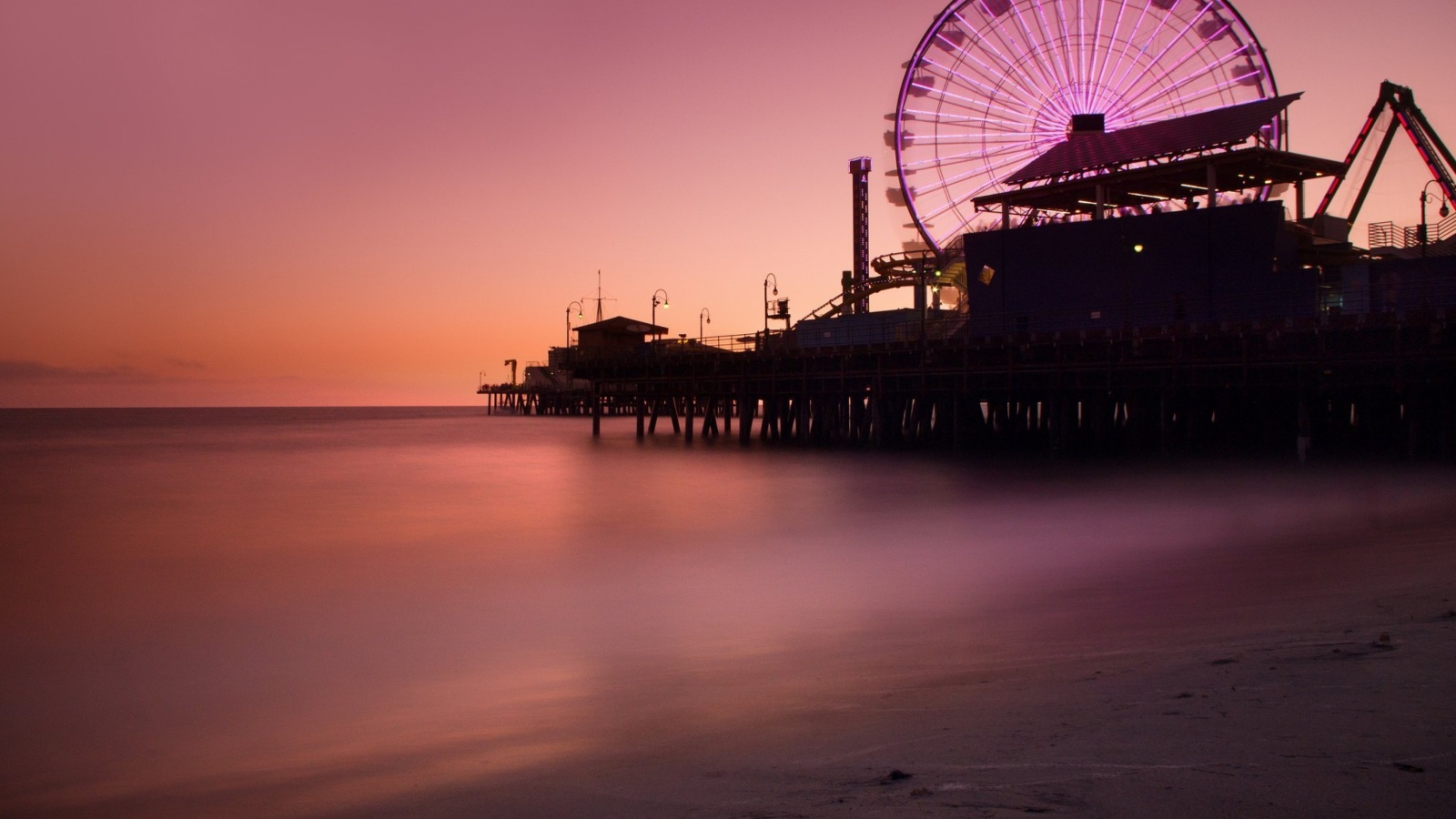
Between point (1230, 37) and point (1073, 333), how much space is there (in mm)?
17635

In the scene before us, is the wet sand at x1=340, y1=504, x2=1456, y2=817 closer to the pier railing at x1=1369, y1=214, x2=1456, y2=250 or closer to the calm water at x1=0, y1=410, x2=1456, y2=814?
the calm water at x1=0, y1=410, x2=1456, y2=814

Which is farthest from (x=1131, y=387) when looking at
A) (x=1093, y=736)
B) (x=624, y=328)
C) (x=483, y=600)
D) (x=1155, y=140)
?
(x=624, y=328)

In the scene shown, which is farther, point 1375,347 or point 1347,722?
point 1375,347

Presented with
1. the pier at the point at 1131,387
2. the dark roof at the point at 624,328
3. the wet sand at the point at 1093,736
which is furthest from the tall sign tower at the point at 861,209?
the wet sand at the point at 1093,736

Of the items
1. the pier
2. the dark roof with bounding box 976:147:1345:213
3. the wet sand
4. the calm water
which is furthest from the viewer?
the dark roof with bounding box 976:147:1345:213

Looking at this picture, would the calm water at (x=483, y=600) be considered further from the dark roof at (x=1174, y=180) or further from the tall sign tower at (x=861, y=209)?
the tall sign tower at (x=861, y=209)

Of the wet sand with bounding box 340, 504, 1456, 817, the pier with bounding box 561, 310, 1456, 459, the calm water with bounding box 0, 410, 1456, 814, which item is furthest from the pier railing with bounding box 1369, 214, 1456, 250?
the wet sand with bounding box 340, 504, 1456, 817

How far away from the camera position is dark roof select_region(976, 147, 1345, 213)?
33.2 m

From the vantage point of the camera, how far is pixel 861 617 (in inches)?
441

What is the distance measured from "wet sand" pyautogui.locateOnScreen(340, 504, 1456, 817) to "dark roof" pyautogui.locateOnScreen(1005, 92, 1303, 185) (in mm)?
29376

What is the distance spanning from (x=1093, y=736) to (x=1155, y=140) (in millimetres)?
35824

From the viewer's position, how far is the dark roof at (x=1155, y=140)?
34625mm

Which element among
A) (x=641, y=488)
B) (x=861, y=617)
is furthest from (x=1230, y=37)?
(x=861, y=617)

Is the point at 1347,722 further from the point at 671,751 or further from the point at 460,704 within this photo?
the point at 460,704
